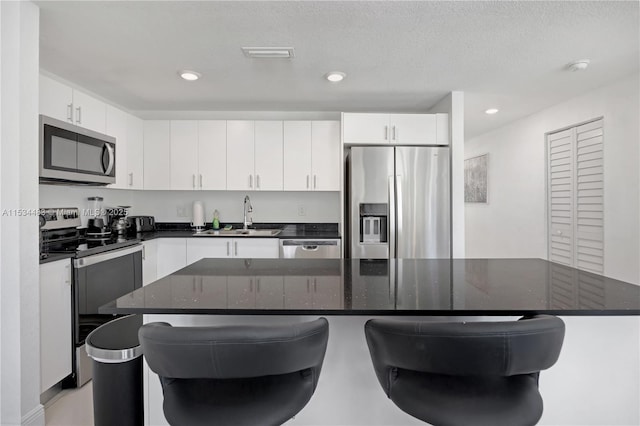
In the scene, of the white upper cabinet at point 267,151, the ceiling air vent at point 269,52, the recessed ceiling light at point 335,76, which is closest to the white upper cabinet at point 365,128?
the recessed ceiling light at point 335,76

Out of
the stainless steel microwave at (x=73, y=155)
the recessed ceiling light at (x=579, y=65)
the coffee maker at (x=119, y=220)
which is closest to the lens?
the stainless steel microwave at (x=73, y=155)

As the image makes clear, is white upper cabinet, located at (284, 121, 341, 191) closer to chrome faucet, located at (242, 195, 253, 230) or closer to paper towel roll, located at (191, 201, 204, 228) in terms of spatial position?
chrome faucet, located at (242, 195, 253, 230)

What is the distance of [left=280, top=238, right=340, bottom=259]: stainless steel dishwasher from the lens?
11.4 ft

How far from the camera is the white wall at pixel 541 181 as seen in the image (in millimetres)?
2893

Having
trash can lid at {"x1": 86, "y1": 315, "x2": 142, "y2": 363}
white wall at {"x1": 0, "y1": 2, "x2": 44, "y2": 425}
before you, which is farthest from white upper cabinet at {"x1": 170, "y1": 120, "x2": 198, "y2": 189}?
trash can lid at {"x1": 86, "y1": 315, "x2": 142, "y2": 363}

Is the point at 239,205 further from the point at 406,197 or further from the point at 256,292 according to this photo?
the point at 256,292

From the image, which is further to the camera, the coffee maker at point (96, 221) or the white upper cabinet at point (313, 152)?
the white upper cabinet at point (313, 152)

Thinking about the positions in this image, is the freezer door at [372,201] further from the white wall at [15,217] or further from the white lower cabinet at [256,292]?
the white wall at [15,217]

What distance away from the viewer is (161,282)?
143 centimetres

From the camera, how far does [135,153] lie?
3586mm

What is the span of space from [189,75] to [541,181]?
13.2ft

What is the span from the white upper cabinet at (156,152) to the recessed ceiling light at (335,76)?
1887mm

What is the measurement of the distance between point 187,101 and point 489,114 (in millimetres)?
3468

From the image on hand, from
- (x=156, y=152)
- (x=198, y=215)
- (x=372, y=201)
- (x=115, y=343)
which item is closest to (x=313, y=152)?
(x=372, y=201)
